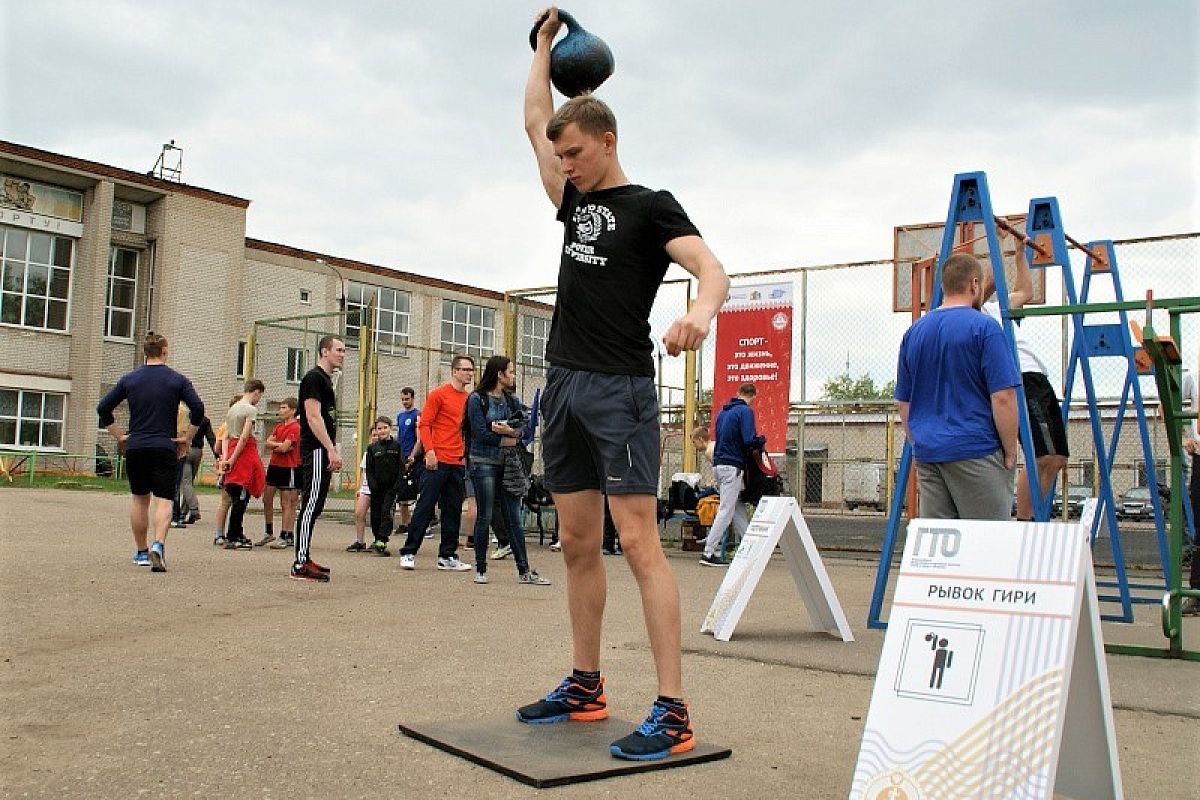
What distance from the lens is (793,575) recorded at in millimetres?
6707

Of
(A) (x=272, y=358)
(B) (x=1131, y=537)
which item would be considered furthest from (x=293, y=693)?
(A) (x=272, y=358)

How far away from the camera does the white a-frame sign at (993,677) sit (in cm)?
273

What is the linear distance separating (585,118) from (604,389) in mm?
978

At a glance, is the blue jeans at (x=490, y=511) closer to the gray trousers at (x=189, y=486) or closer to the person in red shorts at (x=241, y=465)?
the person in red shorts at (x=241, y=465)

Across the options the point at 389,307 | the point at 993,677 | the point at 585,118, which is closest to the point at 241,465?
the point at 585,118

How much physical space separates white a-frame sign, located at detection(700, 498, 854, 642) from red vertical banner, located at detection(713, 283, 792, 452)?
732 cm

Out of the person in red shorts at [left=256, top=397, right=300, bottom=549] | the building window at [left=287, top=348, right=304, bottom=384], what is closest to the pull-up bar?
the person in red shorts at [left=256, top=397, right=300, bottom=549]

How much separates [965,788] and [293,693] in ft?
9.34

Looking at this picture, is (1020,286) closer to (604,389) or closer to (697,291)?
(604,389)

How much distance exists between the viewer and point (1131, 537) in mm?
13539

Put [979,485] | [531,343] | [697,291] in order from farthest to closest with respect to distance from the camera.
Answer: [531,343]
[979,485]
[697,291]

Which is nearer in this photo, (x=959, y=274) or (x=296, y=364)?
(x=959, y=274)

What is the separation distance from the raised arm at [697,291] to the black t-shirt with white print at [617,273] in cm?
8

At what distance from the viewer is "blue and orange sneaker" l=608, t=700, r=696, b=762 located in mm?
3551
